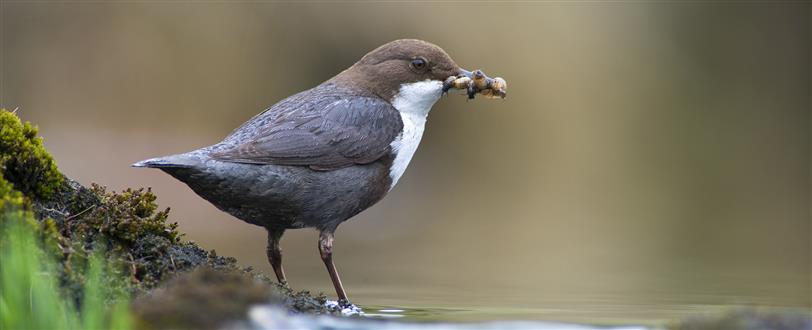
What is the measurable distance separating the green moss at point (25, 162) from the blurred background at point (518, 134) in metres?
2.19

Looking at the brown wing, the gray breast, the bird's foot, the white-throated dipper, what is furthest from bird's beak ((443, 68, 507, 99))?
the bird's foot

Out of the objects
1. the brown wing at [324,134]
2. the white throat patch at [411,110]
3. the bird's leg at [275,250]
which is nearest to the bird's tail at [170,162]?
the brown wing at [324,134]

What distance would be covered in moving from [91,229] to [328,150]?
1.77 m

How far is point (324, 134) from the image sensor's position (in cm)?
597

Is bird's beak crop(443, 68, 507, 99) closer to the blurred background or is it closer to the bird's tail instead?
the blurred background

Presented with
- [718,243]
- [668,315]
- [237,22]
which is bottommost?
[668,315]

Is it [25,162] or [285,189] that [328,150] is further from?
[25,162]

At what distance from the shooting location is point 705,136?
21328 mm

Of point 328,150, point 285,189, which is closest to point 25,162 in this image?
point 285,189

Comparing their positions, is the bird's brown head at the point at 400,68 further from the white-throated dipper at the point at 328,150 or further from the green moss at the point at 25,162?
the green moss at the point at 25,162

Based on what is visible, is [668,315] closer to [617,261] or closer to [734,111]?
[617,261]

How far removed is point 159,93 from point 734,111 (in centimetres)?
1251

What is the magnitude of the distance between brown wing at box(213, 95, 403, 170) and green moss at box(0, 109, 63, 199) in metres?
1.12

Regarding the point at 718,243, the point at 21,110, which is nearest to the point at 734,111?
the point at 718,243
